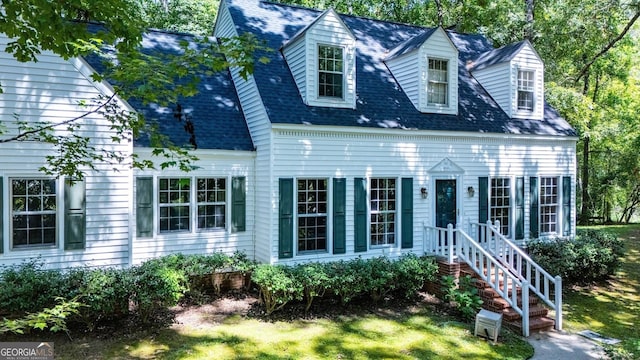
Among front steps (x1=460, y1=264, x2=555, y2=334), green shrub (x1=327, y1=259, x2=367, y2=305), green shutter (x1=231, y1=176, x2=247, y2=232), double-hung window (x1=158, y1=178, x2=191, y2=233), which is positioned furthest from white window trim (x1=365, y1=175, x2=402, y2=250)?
double-hung window (x1=158, y1=178, x2=191, y2=233)

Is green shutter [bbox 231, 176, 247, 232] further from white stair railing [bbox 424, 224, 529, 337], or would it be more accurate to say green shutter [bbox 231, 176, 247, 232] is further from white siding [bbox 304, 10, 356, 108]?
white stair railing [bbox 424, 224, 529, 337]

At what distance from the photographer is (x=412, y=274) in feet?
33.5

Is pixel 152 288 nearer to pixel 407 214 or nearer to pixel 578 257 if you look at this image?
pixel 407 214

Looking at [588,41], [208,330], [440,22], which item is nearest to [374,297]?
[208,330]

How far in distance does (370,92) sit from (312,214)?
4051 mm

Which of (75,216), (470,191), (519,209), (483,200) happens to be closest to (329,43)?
(470,191)

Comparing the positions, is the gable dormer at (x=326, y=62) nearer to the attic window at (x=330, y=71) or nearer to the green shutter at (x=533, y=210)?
Answer: the attic window at (x=330, y=71)

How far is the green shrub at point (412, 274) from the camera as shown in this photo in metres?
10.1

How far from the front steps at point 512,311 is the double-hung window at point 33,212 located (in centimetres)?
957

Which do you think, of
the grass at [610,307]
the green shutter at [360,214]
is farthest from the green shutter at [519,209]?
the green shutter at [360,214]

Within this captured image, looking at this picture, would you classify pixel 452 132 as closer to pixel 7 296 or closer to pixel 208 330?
pixel 208 330

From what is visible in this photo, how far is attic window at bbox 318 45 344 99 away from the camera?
11.6 metres

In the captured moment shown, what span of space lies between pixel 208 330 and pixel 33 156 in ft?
16.5

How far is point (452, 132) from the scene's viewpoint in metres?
12.5
